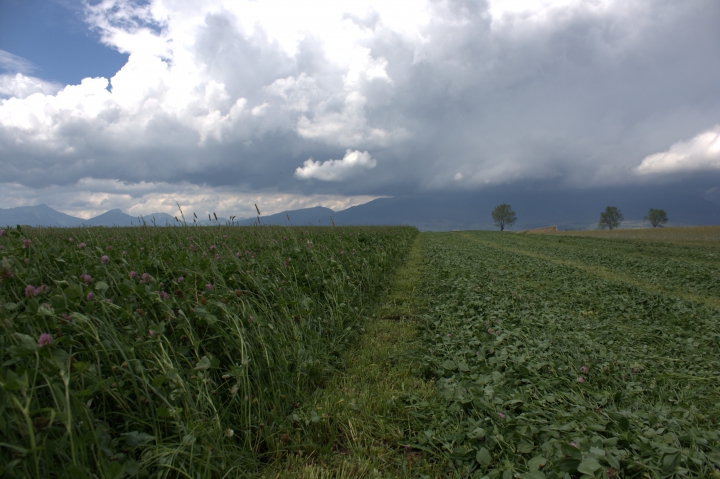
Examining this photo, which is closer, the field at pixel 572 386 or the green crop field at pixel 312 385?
the green crop field at pixel 312 385

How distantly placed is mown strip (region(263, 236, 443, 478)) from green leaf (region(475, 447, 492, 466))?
30 cm

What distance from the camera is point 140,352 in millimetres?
2434

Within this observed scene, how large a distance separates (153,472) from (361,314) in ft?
13.8

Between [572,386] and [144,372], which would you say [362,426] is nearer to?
[144,372]

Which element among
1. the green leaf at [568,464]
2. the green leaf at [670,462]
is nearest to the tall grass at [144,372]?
the green leaf at [568,464]

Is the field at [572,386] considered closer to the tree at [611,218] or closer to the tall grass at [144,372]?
the tall grass at [144,372]

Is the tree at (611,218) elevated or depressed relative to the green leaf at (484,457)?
elevated

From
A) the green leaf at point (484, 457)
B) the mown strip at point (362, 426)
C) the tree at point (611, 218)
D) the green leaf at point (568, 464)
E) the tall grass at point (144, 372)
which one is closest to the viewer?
the tall grass at point (144, 372)

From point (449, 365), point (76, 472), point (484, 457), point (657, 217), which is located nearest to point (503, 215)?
point (657, 217)

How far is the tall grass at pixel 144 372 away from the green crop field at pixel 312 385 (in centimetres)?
2

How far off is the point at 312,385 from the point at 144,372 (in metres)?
1.69

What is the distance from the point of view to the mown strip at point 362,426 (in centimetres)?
248

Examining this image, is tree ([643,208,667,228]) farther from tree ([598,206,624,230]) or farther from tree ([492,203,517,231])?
tree ([492,203,517,231])

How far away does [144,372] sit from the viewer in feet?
7.58
